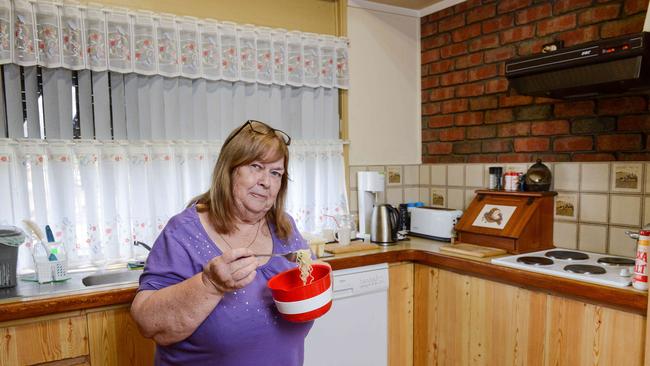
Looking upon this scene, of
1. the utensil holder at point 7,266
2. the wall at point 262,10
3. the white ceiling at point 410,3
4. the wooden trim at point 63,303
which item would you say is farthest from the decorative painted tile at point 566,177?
the utensil holder at point 7,266

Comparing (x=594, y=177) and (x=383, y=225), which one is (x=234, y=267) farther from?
(x=594, y=177)

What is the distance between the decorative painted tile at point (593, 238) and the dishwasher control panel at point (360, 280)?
997mm

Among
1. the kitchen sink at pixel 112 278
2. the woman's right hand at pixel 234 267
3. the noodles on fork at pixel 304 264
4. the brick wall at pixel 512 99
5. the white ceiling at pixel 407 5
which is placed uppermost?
the white ceiling at pixel 407 5

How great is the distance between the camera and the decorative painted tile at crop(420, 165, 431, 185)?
3123 millimetres

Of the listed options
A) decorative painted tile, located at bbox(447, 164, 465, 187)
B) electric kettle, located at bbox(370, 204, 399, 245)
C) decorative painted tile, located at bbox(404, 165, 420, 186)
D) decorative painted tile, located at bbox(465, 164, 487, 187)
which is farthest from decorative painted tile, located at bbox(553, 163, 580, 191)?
decorative painted tile, located at bbox(404, 165, 420, 186)

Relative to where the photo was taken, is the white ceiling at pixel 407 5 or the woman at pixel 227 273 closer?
A: the woman at pixel 227 273

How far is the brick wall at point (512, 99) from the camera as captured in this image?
6.89 ft

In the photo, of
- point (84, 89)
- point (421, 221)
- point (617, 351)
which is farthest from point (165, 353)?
point (421, 221)

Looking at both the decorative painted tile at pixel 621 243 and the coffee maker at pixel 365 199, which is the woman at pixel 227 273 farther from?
the decorative painted tile at pixel 621 243

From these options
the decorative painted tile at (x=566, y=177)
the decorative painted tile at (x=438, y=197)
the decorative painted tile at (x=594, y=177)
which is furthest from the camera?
the decorative painted tile at (x=438, y=197)

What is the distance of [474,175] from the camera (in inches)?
110

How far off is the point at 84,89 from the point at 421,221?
77.5 inches

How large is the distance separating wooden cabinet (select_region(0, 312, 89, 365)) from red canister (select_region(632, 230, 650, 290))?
2.03 m

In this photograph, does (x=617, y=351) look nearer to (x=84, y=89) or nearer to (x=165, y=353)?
(x=165, y=353)
